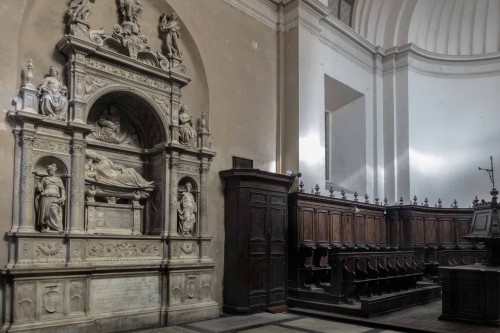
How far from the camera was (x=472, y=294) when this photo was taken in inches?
307

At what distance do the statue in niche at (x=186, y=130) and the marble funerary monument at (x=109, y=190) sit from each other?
19mm

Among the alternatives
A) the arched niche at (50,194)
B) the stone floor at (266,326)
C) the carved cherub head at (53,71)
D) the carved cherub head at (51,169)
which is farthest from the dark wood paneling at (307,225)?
the carved cherub head at (53,71)

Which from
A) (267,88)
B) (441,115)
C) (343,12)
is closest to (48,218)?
(267,88)

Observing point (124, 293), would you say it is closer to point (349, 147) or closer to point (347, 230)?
point (347, 230)

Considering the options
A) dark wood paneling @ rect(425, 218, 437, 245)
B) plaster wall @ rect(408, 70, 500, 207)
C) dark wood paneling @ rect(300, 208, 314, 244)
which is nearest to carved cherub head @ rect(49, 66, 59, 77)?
dark wood paneling @ rect(300, 208, 314, 244)

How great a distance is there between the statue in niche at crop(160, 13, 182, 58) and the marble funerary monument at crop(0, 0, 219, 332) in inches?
0.9

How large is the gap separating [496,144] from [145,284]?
12.6 metres

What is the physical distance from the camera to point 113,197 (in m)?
8.02

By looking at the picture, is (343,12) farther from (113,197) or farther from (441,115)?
(113,197)

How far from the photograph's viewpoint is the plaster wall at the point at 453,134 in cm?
1548

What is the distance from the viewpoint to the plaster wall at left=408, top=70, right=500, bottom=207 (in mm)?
15477

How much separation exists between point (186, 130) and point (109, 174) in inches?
66.6

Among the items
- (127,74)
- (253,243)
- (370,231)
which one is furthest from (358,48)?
(127,74)

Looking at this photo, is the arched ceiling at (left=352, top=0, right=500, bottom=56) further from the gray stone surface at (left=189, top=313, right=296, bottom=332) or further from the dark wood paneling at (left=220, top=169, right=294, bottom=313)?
the gray stone surface at (left=189, top=313, right=296, bottom=332)
